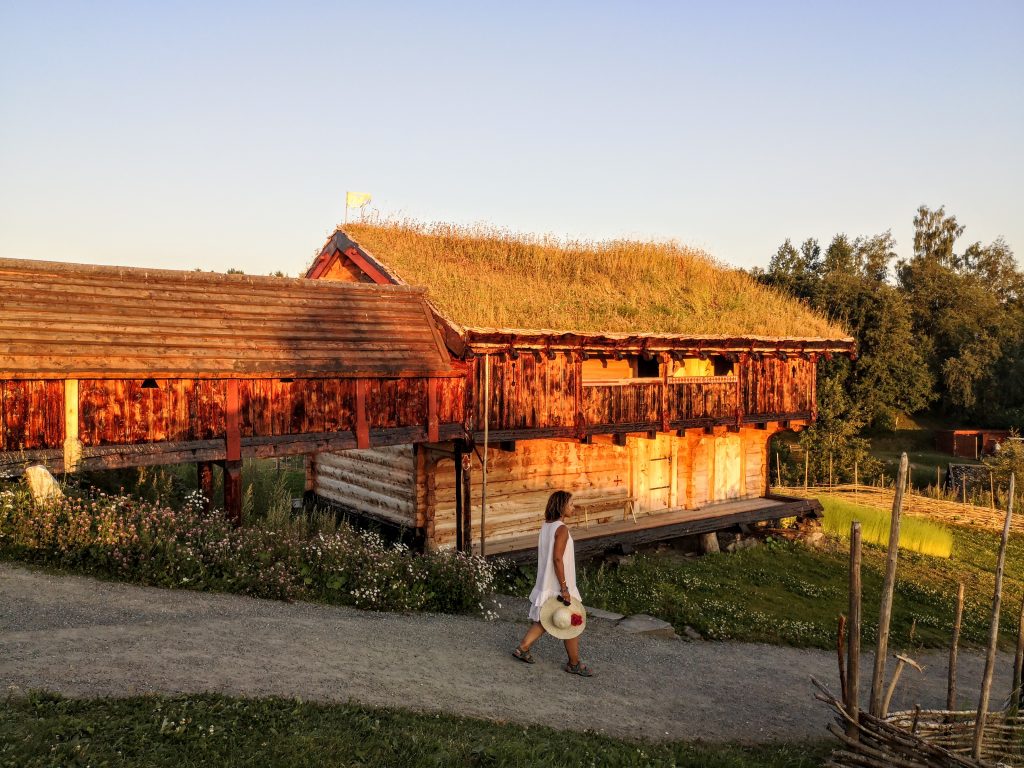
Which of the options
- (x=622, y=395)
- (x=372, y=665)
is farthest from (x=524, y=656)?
(x=622, y=395)

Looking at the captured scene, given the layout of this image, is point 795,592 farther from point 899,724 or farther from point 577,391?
point 899,724

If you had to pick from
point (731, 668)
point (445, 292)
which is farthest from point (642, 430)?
point (731, 668)

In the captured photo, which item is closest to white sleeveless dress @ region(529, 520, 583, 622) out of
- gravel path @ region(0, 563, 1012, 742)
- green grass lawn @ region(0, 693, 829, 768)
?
gravel path @ region(0, 563, 1012, 742)

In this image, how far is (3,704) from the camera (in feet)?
19.2

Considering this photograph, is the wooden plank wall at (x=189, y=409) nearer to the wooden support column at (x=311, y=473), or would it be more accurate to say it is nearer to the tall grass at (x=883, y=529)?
the wooden support column at (x=311, y=473)

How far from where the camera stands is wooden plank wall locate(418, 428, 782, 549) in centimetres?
1662

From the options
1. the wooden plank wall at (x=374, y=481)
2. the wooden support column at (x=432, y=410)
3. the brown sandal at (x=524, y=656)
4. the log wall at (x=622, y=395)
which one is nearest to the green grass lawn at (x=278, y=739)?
the brown sandal at (x=524, y=656)

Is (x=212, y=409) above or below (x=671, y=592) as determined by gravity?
above

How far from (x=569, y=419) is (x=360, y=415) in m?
4.78

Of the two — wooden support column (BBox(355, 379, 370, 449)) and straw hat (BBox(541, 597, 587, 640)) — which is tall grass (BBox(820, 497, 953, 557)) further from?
straw hat (BBox(541, 597, 587, 640))

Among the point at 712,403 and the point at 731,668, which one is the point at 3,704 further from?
the point at 712,403

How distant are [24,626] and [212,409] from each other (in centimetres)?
460

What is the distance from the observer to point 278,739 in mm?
5848

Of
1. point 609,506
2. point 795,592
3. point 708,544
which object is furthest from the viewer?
point 708,544
